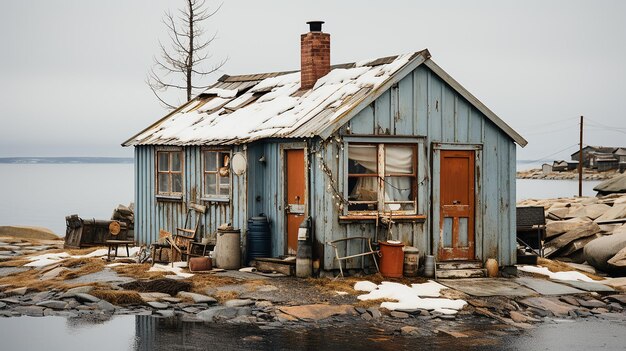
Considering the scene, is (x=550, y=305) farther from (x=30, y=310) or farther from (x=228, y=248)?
(x=30, y=310)

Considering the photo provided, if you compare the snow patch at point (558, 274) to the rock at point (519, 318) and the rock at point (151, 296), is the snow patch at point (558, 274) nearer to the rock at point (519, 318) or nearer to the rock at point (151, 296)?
the rock at point (519, 318)

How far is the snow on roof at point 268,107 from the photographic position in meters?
18.8

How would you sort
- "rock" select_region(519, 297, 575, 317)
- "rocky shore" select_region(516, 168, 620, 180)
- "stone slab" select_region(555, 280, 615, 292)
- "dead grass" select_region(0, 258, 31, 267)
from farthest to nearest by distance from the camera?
1. "rocky shore" select_region(516, 168, 620, 180)
2. "dead grass" select_region(0, 258, 31, 267)
3. "stone slab" select_region(555, 280, 615, 292)
4. "rock" select_region(519, 297, 575, 317)

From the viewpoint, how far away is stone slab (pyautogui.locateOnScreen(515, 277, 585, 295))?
17208mm

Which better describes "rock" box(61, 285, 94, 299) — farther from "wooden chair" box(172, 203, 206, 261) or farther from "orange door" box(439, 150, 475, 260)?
"orange door" box(439, 150, 475, 260)

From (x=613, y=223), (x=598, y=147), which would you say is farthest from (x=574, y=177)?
(x=613, y=223)

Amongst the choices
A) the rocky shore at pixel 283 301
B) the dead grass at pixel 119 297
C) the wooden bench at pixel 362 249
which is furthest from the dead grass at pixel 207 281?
the wooden bench at pixel 362 249

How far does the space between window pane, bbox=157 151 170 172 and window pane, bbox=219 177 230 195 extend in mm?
2703

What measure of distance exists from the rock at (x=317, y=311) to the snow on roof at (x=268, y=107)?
3738 millimetres

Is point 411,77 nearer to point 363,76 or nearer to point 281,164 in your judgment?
point 363,76

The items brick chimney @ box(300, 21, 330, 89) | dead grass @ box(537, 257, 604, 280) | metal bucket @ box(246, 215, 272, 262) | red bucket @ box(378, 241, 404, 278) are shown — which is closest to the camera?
red bucket @ box(378, 241, 404, 278)

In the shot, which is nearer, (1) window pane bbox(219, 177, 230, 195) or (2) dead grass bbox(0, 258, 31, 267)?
(1) window pane bbox(219, 177, 230, 195)

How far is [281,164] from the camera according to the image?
19.2m

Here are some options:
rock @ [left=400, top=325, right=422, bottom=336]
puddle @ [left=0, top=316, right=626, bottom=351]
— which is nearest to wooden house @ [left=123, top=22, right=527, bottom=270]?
rock @ [left=400, top=325, right=422, bottom=336]
